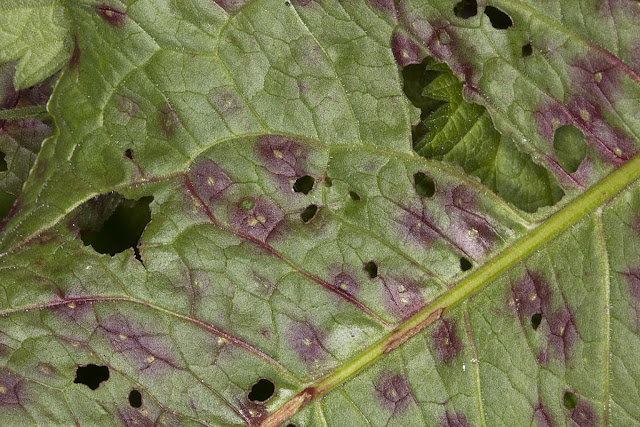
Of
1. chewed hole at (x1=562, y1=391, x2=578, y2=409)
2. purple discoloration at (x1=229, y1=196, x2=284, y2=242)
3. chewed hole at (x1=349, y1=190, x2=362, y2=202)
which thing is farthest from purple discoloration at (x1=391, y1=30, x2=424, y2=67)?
chewed hole at (x1=562, y1=391, x2=578, y2=409)

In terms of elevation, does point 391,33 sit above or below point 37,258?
above

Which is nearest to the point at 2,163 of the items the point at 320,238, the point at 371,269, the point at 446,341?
the point at 320,238

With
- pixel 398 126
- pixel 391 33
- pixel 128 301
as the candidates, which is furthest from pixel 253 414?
pixel 391 33

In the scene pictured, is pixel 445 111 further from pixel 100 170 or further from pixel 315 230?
pixel 100 170

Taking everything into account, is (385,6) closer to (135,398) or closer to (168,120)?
(168,120)

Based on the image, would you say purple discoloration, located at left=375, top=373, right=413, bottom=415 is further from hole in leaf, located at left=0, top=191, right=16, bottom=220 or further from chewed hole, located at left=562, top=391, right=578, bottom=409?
hole in leaf, located at left=0, top=191, right=16, bottom=220

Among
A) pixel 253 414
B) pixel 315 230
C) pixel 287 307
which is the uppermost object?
pixel 315 230
